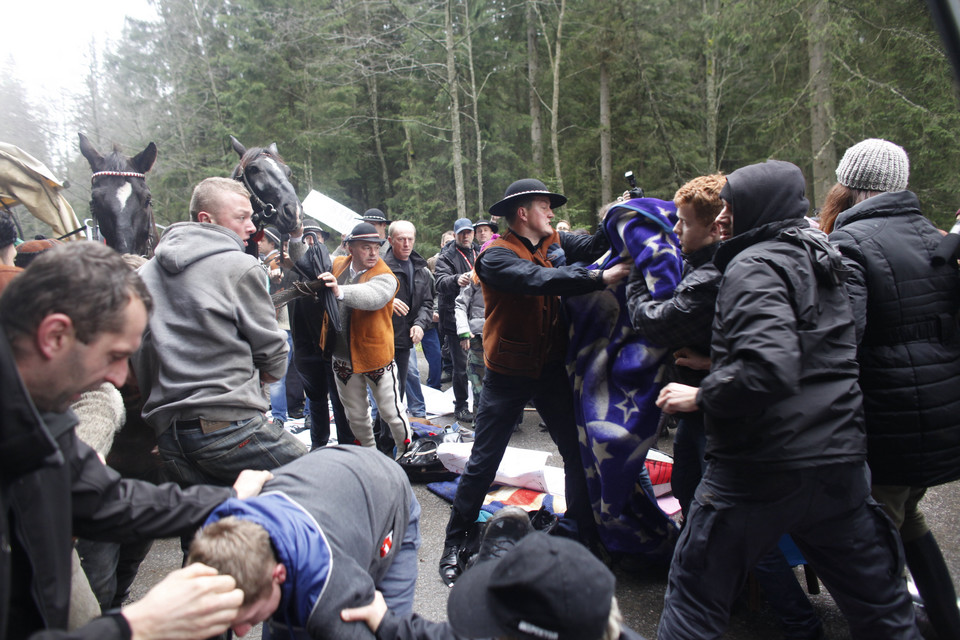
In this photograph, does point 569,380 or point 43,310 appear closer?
point 43,310

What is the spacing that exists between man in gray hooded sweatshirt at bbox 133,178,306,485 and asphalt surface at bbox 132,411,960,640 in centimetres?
107

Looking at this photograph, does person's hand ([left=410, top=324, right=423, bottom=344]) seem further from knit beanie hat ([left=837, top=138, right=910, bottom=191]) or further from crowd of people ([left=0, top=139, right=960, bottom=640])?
knit beanie hat ([left=837, top=138, right=910, bottom=191])

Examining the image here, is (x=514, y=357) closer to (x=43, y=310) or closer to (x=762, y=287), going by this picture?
(x=762, y=287)

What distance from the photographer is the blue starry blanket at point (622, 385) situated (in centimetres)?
268

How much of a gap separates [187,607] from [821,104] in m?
12.4

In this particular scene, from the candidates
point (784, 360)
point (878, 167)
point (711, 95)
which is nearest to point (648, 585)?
point (784, 360)

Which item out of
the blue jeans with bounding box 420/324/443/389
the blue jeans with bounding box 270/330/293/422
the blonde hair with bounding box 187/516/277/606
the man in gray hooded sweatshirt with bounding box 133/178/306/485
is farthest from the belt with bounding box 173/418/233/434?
the blue jeans with bounding box 420/324/443/389

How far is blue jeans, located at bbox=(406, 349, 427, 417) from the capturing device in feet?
20.0

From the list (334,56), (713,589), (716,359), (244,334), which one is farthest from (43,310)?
(334,56)

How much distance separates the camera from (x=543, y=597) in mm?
1235

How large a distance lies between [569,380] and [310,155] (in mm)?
20545

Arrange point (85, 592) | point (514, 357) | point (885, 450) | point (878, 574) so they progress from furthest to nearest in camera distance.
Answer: point (514, 357), point (885, 450), point (878, 574), point (85, 592)

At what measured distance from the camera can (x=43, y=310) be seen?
1.18 m

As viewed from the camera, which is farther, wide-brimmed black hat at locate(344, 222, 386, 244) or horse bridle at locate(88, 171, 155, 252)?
wide-brimmed black hat at locate(344, 222, 386, 244)
